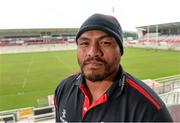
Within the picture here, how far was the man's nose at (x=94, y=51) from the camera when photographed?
0.62 metres

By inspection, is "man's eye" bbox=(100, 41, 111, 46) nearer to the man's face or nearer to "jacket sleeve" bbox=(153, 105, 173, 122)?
the man's face

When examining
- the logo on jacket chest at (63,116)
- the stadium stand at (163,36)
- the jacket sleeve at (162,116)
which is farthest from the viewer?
the stadium stand at (163,36)

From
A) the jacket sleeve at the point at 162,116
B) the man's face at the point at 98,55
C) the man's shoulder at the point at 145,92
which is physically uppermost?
the man's face at the point at 98,55

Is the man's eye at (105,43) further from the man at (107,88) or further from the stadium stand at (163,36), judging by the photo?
the stadium stand at (163,36)

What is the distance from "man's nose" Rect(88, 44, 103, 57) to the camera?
623 millimetres

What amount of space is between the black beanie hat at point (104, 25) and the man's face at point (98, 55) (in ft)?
0.04

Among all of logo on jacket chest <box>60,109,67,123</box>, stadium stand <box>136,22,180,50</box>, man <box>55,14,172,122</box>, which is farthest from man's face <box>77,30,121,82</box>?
stadium stand <box>136,22,180,50</box>

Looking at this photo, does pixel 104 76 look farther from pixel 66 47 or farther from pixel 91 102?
pixel 66 47

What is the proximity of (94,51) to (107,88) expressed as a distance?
0.12m

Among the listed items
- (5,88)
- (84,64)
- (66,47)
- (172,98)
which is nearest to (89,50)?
(84,64)

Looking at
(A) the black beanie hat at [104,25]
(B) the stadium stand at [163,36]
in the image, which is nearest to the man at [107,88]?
(A) the black beanie hat at [104,25]

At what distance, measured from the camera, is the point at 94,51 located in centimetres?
63

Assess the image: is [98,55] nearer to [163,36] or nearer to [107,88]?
[107,88]

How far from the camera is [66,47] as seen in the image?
1755 centimetres
